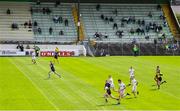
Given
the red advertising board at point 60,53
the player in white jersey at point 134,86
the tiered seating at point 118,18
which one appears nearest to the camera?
the player in white jersey at point 134,86

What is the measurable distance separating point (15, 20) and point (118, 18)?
17585mm

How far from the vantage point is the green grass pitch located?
1328 inches

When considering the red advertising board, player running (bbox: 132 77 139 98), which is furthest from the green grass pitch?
the red advertising board

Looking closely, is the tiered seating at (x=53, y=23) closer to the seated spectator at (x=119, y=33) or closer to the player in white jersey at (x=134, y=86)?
the seated spectator at (x=119, y=33)

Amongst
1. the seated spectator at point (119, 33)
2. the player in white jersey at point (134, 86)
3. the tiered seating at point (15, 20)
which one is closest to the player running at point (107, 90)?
the player in white jersey at point (134, 86)

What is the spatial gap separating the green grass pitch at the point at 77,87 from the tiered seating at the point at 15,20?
69.5 ft

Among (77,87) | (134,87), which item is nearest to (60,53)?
(77,87)

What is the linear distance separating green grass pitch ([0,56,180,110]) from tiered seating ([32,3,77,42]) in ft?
73.3

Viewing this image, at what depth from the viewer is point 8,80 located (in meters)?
45.3

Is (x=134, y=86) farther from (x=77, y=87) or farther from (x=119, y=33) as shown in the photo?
(x=119, y=33)

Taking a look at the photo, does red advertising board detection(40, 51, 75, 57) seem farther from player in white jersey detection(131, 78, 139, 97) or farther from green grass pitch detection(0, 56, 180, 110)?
player in white jersey detection(131, 78, 139, 97)

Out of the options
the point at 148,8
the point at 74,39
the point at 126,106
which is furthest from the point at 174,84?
the point at 148,8

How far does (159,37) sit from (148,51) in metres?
8.61

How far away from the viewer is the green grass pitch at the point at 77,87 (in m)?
33.7
